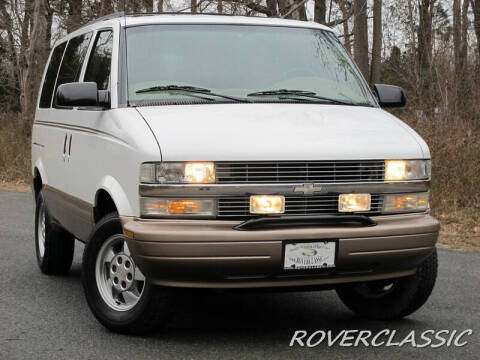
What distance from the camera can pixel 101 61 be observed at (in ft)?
20.3

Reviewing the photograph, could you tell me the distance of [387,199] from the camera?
16.6 ft

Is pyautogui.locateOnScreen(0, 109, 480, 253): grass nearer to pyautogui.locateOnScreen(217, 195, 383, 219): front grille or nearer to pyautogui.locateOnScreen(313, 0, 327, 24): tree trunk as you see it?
pyautogui.locateOnScreen(217, 195, 383, 219): front grille

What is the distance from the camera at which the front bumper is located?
463 cm

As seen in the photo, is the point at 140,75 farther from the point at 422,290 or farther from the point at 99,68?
the point at 422,290

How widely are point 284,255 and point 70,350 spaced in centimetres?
133

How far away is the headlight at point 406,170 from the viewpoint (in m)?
5.06

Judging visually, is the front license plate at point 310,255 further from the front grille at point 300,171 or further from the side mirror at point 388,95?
the side mirror at point 388,95

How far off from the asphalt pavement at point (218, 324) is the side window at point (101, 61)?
62.7 inches

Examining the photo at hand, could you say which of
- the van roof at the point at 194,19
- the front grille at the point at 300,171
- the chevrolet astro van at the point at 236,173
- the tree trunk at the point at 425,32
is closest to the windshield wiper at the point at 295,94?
the chevrolet astro van at the point at 236,173

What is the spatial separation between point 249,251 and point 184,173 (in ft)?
1.80

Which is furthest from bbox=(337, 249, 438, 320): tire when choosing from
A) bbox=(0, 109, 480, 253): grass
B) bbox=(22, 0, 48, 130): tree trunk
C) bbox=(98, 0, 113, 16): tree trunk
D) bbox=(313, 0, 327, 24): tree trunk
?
bbox=(22, 0, 48, 130): tree trunk

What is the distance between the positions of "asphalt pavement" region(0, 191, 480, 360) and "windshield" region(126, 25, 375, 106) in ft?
4.44

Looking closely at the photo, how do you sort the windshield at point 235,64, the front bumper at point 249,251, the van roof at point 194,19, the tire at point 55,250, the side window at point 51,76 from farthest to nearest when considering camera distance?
the side window at point 51,76, the tire at point 55,250, the van roof at point 194,19, the windshield at point 235,64, the front bumper at point 249,251

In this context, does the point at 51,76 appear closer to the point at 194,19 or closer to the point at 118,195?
the point at 194,19
